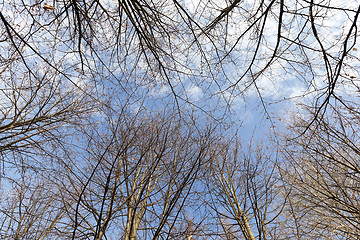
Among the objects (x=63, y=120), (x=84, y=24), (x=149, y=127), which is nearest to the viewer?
(x=84, y=24)

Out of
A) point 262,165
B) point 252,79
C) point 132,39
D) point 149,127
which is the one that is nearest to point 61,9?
point 132,39

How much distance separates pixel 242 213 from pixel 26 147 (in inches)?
193

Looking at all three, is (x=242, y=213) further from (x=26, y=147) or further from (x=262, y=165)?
(x=26, y=147)

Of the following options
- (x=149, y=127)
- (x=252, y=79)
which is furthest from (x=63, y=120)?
(x=252, y=79)

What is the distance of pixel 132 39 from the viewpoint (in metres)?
2.71

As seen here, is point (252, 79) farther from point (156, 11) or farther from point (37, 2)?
point (37, 2)

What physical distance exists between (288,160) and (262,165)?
1.19 metres

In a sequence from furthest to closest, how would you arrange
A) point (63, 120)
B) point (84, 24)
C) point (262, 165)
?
point (63, 120) → point (262, 165) → point (84, 24)

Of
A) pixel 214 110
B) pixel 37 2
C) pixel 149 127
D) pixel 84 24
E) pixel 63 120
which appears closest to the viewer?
pixel 37 2

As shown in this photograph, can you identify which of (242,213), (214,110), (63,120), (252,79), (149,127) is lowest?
(242,213)

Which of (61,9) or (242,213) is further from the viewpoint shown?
(242,213)

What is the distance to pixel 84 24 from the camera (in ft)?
8.56

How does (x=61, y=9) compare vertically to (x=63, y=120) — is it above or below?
below

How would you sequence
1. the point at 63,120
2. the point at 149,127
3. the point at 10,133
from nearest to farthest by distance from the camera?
the point at 149,127 → the point at 10,133 → the point at 63,120
